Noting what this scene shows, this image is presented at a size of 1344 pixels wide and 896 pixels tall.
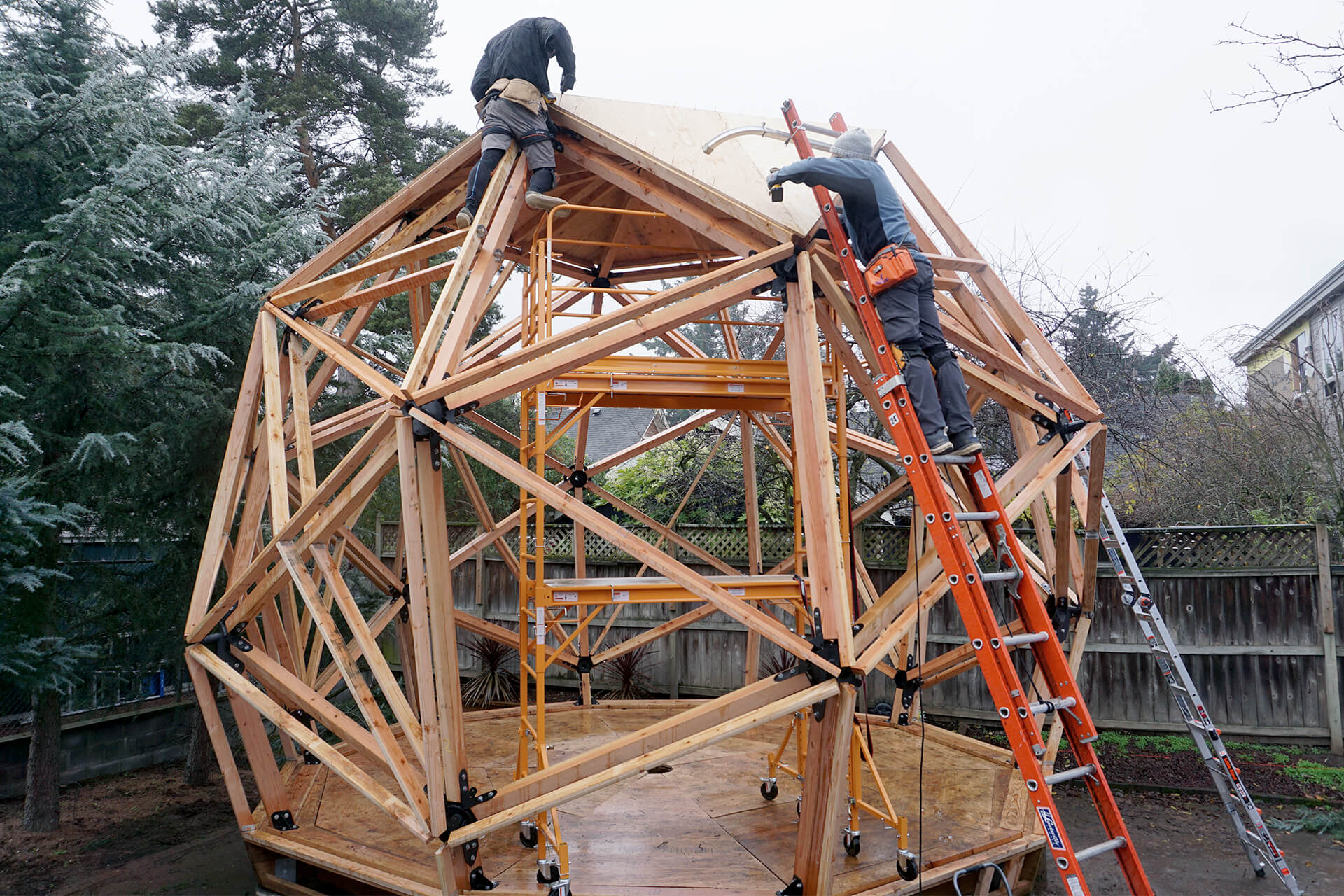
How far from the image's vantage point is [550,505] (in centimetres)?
667

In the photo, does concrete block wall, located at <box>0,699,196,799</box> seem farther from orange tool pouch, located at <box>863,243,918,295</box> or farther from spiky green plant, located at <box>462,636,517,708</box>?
orange tool pouch, located at <box>863,243,918,295</box>

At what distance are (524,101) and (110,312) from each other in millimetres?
4178

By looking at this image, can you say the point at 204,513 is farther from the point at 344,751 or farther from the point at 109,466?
the point at 344,751

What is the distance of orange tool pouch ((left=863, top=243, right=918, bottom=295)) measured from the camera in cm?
480

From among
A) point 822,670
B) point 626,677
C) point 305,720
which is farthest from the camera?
point 626,677

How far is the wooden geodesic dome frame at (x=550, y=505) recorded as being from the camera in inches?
189

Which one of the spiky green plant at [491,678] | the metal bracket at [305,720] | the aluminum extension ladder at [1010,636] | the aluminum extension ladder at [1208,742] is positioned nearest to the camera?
the aluminum extension ladder at [1010,636]

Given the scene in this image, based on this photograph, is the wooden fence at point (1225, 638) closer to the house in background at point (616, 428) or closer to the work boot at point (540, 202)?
the work boot at point (540, 202)

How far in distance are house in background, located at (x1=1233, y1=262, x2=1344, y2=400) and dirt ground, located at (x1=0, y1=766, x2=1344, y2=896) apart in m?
6.29

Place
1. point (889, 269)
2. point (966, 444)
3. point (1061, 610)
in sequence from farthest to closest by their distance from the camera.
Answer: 1. point (1061, 610)
2. point (889, 269)
3. point (966, 444)

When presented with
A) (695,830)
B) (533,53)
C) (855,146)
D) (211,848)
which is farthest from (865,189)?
(211,848)

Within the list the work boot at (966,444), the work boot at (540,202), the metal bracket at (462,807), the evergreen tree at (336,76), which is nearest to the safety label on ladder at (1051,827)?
the work boot at (966,444)

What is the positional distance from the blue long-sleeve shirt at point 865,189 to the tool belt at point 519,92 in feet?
7.15

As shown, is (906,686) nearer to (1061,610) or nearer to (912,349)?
(1061,610)
